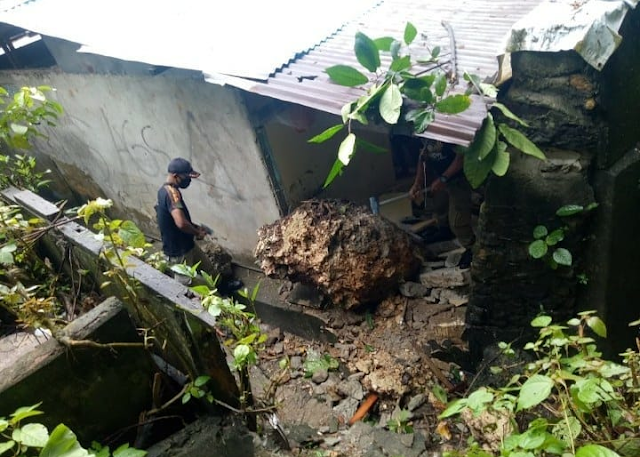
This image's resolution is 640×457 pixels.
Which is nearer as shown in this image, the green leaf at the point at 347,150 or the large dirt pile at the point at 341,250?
the green leaf at the point at 347,150

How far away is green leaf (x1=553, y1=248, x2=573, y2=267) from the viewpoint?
123 inches

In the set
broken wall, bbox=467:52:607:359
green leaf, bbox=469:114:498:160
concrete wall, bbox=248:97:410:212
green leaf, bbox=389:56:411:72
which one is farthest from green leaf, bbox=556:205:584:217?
concrete wall, bbox=248:97:410:212

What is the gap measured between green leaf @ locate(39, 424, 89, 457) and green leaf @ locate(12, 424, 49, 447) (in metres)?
0.13

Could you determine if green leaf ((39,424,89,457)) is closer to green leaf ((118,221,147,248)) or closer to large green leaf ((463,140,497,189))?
green leaf ((118,221,147,248))

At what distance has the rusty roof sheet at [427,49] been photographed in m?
2.94

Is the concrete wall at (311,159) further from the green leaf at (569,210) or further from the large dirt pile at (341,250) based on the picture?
the green leaf at (569,210)

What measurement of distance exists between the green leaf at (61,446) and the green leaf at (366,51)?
2589mm

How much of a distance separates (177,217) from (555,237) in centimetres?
381

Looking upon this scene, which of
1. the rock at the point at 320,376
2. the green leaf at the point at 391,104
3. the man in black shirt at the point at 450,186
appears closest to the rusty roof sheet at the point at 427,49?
the green leaf at the point at 391,104

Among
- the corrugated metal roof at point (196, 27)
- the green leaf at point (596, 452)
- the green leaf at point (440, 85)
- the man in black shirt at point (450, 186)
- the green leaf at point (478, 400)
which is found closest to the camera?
the green leaf at point (596, 452)

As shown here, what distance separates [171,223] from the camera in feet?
17.7

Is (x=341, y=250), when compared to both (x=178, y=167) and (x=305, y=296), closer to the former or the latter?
(x=305, y=296)

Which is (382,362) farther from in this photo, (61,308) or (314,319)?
(61,308)

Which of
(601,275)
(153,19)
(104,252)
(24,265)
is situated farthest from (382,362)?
(153,19)
